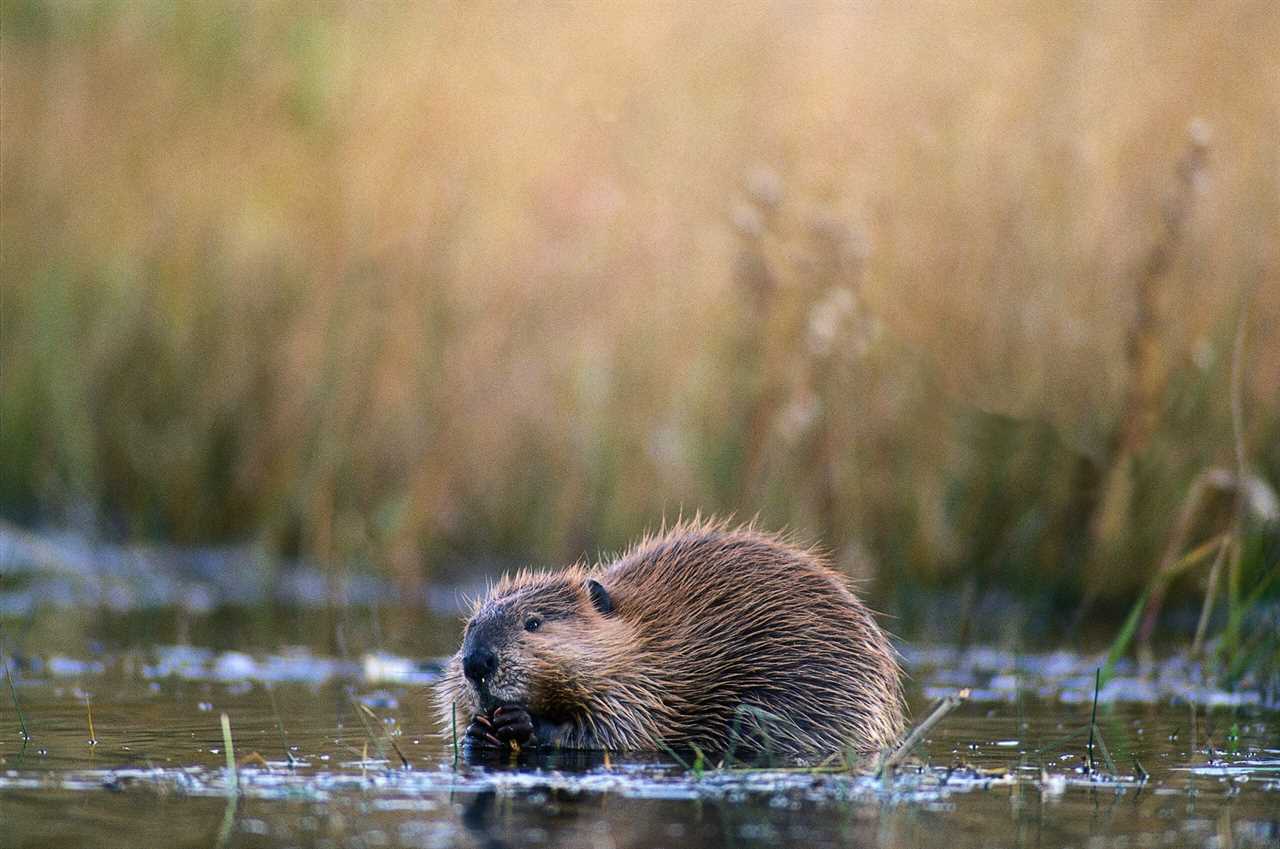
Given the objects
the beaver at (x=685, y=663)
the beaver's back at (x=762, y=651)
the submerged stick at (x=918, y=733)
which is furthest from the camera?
the beaver's back at (x=762, y=651)

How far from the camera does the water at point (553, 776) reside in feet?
11.0

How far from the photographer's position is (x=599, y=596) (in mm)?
5070

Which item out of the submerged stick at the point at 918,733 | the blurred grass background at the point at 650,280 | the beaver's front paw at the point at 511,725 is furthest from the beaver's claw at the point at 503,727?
the blurred grass background at the point at 650,280

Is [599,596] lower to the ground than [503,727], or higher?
higher

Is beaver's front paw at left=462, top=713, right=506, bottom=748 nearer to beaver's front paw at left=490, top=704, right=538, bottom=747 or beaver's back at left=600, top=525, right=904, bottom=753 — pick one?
beaver's front paw at left=490, top=704, right=538, bottom=747

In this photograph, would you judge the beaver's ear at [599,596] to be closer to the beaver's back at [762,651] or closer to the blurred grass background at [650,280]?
the beaver's back at [762,651]

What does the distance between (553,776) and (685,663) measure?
1020 millimetres

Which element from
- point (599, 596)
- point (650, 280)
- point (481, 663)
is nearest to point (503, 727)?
point (481, 663)

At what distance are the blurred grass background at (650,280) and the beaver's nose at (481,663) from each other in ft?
8.04

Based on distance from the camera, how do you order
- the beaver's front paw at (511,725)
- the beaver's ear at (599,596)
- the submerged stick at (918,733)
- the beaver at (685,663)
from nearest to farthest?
the submerged stick at (918,733)
the beaver's front paw at (511,725)
the beaver at (685,663)
the beaver's ear at (599,596)

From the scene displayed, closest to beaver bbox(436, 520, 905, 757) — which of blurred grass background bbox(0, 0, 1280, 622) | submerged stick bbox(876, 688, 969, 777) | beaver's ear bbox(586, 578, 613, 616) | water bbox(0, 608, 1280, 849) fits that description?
beaver's ear bbox(586, 578, 613, 616)

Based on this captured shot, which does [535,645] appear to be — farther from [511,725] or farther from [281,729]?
[281,729]

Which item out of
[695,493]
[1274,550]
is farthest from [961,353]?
[1274,550]

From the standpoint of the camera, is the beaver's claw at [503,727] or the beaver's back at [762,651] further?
the beaver's back at [762,651]
